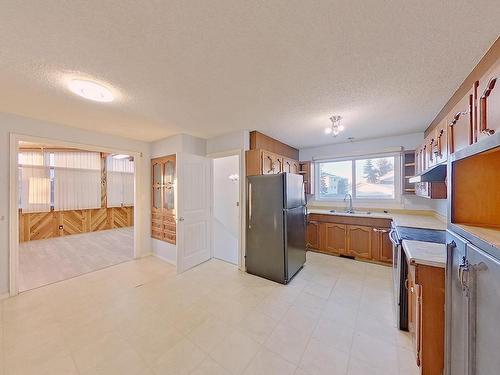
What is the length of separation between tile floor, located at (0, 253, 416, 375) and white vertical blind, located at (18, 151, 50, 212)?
3955mm

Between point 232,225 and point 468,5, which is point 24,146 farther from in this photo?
point 468,5

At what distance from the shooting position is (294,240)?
3.13 meters

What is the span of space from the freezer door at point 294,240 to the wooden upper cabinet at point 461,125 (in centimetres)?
189

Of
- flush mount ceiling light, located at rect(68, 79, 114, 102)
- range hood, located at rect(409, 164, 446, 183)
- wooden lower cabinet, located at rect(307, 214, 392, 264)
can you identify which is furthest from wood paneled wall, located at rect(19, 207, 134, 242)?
range hood, located at rect(409, 164, 446, 183)

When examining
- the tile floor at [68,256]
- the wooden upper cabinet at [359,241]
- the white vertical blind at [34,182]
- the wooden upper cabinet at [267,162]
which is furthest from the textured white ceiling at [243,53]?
the white vertical blind at [34,182]

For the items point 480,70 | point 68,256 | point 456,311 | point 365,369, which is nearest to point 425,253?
point 456,311

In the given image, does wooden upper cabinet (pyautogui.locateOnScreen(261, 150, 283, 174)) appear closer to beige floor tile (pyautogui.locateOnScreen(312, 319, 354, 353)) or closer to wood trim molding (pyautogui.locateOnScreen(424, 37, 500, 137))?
beige floor tile (pyautogui.locateOnScreen(312, 319, 354, 353))

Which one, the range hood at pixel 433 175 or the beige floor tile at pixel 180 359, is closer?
the beige floor tile at pixel 180 359

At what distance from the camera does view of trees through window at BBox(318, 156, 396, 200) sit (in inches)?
159

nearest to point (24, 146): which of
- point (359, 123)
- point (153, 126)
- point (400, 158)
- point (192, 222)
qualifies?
point (153, 126)

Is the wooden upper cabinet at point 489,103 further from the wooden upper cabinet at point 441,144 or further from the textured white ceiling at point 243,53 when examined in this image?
the wooden upper cabinet at point 441,144

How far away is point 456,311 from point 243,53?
1965mm

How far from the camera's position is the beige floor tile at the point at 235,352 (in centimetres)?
156

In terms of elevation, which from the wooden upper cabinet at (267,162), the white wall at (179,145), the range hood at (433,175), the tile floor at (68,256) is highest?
the white wall at (179,145)
